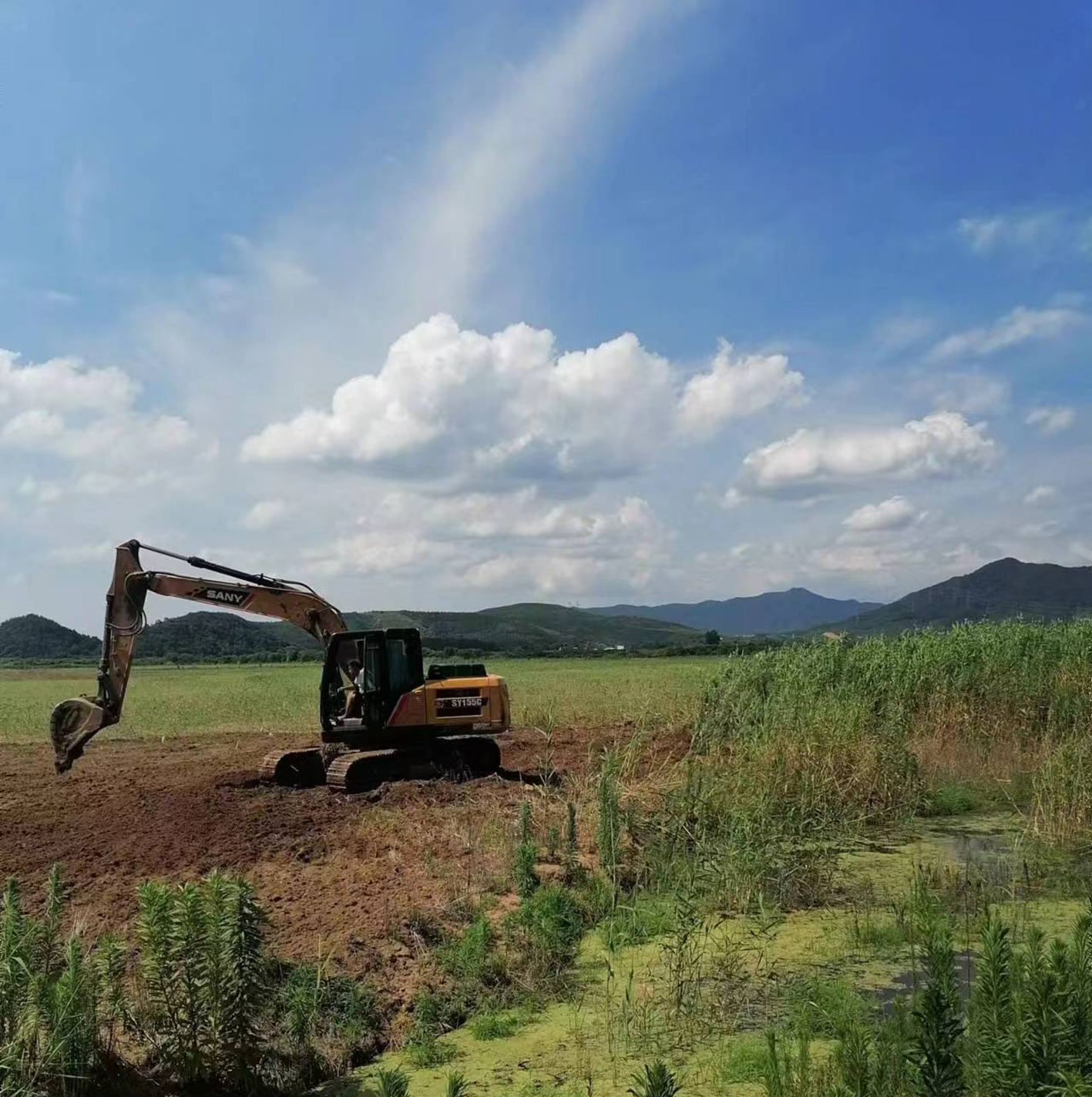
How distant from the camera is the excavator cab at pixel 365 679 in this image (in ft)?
44.8

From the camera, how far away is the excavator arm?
12703 mm

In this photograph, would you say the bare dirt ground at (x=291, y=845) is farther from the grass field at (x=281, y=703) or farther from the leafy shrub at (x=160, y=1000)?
the grass field at (x=281, y=703)

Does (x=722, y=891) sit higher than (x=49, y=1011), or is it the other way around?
(x=49, y=1011)

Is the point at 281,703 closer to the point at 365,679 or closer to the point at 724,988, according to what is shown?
the point at 365,679

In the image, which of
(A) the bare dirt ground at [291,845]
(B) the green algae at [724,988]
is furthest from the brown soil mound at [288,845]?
(B) the green algae at [724,988]

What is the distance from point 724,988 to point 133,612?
10131 mm

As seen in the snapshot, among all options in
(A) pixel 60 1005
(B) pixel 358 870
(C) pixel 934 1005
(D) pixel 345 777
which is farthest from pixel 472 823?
(C) pixel 934 1005

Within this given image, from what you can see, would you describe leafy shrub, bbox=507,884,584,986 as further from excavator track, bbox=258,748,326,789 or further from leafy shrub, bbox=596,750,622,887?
excavator track, bbox=258,748,326,789

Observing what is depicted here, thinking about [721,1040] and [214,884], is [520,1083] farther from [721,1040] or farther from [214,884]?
[214,884]

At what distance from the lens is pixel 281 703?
31.6 meters

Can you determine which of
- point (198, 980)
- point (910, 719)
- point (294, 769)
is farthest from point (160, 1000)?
point (910, 719)

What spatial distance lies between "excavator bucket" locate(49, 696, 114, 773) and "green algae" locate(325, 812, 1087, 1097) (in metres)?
8.17

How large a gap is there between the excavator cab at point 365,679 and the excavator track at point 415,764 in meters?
0.42

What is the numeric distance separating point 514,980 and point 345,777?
23.3 feet
